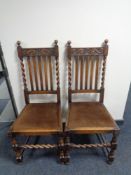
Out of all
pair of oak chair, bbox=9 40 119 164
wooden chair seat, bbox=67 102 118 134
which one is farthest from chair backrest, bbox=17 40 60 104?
wooden chair seat, bbox=67 102 118 134

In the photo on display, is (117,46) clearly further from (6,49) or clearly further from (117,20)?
(6,49)

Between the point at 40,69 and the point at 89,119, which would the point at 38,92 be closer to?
the point at 40,69

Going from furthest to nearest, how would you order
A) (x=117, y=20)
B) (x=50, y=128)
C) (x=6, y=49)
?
1. (x=6, y=49)
2. (x=117, y=20)
3. (x=50, y=128)

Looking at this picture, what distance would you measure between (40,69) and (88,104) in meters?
0.59

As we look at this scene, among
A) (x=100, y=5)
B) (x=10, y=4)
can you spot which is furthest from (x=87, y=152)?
(x=10, y=4)

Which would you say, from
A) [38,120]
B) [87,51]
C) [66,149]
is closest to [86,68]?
[87,51]

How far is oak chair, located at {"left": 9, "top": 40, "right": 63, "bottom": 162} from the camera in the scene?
1376mm

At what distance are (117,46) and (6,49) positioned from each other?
41.9 inches

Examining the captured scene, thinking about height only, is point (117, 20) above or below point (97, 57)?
above

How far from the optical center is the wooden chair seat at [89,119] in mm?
1368

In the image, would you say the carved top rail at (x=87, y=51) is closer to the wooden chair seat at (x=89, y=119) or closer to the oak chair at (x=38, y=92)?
the oak chair at (x=38, y=92)

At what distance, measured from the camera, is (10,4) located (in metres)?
1.40

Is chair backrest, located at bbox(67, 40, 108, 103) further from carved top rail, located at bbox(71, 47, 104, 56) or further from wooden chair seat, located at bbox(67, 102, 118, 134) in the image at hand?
wooden chair seat, located at bbox(67, 102, 118, 134)

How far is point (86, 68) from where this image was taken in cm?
159
